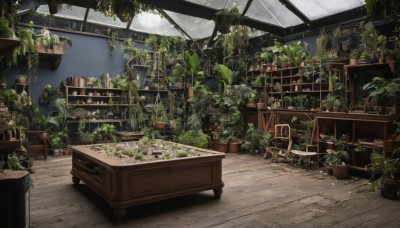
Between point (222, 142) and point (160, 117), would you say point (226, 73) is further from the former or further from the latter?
point (160, 117)

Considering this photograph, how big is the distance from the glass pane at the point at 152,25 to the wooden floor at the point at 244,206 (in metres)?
5.24

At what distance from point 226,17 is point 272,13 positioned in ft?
4.39

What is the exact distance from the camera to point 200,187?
4.36m

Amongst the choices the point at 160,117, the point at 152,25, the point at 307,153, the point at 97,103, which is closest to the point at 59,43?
the point at 97,103

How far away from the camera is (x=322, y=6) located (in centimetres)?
698

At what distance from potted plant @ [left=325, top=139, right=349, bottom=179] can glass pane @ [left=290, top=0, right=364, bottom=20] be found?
9.48 feet

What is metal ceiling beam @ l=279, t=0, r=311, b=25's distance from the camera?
7.24 meters

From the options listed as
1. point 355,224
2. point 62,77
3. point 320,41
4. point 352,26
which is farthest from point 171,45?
point 355,224

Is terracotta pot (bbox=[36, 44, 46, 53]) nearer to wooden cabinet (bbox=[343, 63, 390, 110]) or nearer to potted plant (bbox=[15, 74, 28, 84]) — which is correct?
potted plant (bbox=[15, 74, 28, 84])

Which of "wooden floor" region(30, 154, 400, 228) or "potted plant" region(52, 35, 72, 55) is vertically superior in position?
"potted plant" region(52, 35, 72, 55)

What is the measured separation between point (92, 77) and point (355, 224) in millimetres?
7570

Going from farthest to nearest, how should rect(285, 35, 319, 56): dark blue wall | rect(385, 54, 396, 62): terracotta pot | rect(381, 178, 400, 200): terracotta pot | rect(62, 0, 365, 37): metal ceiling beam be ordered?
rect(285, 35, 319, 56): dark blue wall < rect(62, 0, 365, 37): metal ceiling beam < rect(385, 54, 396, 62): terracotta pot < rect(381, 178, 400, 200): terracotta pot

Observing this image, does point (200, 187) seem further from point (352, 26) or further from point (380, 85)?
point (352, 26)

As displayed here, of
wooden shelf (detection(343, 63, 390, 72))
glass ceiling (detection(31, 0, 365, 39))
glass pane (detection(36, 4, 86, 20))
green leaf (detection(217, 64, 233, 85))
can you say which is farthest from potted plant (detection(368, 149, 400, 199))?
glass pane (detection(36, 4, 86, 20))
